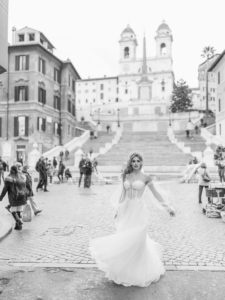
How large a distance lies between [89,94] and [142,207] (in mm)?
102154

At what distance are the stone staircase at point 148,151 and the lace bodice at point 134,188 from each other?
23.5 m

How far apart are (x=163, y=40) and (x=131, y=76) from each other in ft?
47.1

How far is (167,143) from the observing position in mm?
37781

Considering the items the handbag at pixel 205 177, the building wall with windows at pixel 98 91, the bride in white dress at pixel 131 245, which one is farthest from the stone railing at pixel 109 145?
the building wall with windows at pixel 98 91

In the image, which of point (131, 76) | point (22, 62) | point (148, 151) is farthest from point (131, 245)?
point (131, 76)

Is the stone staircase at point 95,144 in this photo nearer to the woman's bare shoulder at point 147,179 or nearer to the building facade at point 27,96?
the building facade at point 27,96

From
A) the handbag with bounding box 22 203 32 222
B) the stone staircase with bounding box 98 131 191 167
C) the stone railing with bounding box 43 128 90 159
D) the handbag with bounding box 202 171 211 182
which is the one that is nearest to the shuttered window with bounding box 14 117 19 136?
the stone railing with bounding box 43 128 90 159

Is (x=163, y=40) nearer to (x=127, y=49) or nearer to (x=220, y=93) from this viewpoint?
(x=127, y=49)

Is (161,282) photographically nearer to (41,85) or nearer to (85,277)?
(85,277)

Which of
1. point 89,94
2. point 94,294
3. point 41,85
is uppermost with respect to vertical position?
point 89,94

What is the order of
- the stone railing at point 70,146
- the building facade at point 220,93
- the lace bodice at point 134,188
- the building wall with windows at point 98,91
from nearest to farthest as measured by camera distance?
the lace bodice at point 134,188, the stone railing at point 70,146, the building facade at point 220,93, the building wall with windows at point 98,91

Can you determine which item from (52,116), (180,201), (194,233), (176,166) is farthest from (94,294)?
(52,116)

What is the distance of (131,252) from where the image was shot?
4363 mm

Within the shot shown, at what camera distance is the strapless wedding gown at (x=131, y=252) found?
14.3ft
